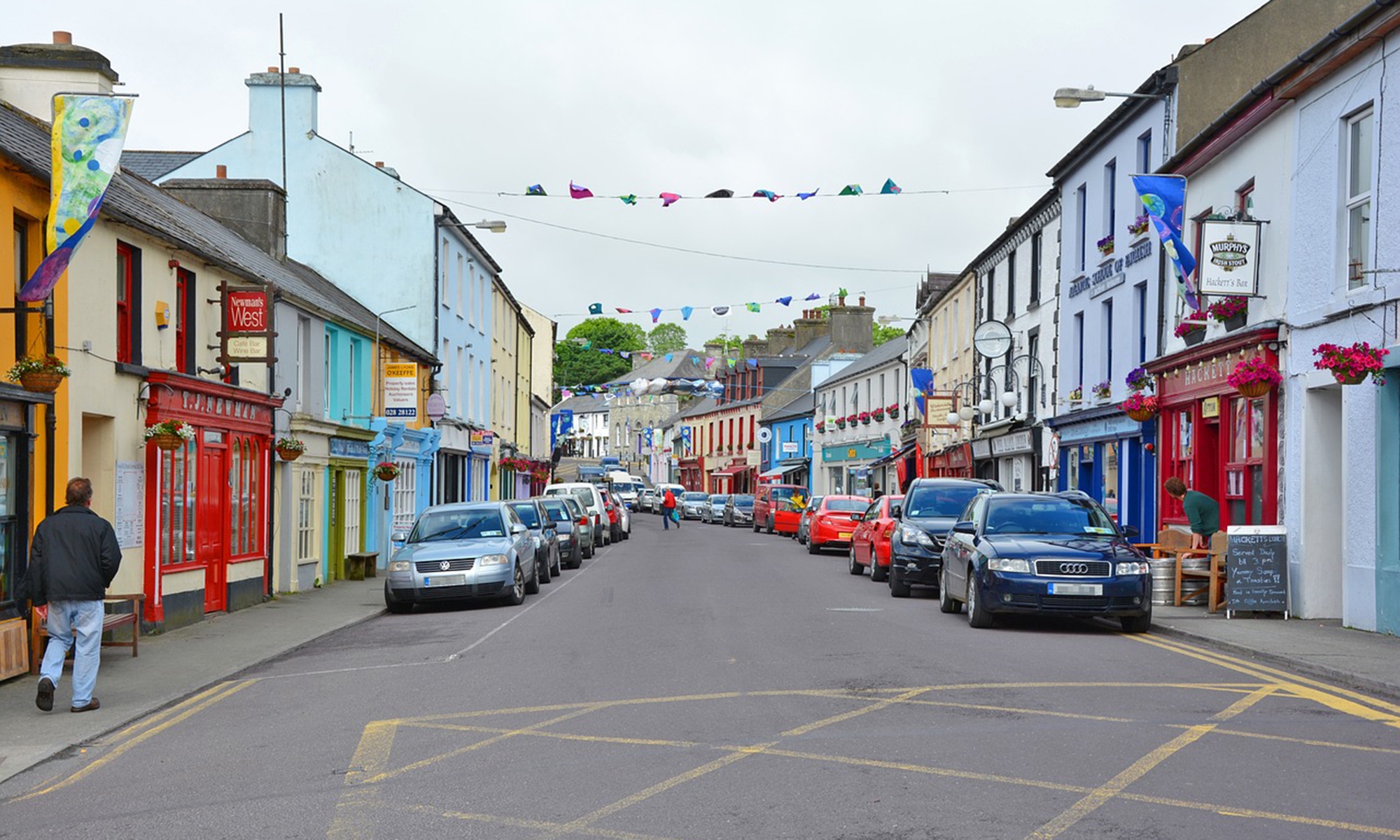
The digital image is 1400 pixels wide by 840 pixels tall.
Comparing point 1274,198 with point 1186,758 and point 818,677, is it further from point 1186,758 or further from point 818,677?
point 1186,758

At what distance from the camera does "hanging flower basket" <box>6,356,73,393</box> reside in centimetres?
1256

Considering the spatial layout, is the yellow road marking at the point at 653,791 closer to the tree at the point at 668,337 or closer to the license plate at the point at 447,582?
the license plate at the point at 447,582

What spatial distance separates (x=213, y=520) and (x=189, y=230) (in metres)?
4.19

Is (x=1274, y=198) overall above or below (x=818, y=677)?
above

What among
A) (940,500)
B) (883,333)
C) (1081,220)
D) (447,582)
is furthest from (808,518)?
(883,333)

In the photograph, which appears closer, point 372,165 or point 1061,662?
point 1061,662

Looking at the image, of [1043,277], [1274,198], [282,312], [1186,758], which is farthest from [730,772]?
[1043,277]

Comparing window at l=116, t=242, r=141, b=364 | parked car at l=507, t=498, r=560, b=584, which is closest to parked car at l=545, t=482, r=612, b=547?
parked car at l=507, t=498, r=560, b=584

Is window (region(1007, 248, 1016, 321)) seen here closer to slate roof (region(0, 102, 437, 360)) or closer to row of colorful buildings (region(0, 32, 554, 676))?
row of colorful buildings (region(0, 32, 554, 676))

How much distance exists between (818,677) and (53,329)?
8442mm

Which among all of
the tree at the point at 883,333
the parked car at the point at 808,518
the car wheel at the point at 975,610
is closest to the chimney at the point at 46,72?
the car wheel at the point at 975,610

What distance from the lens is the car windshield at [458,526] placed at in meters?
20.7

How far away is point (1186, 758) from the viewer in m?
7.84

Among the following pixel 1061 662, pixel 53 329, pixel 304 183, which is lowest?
pixel 1061 662
